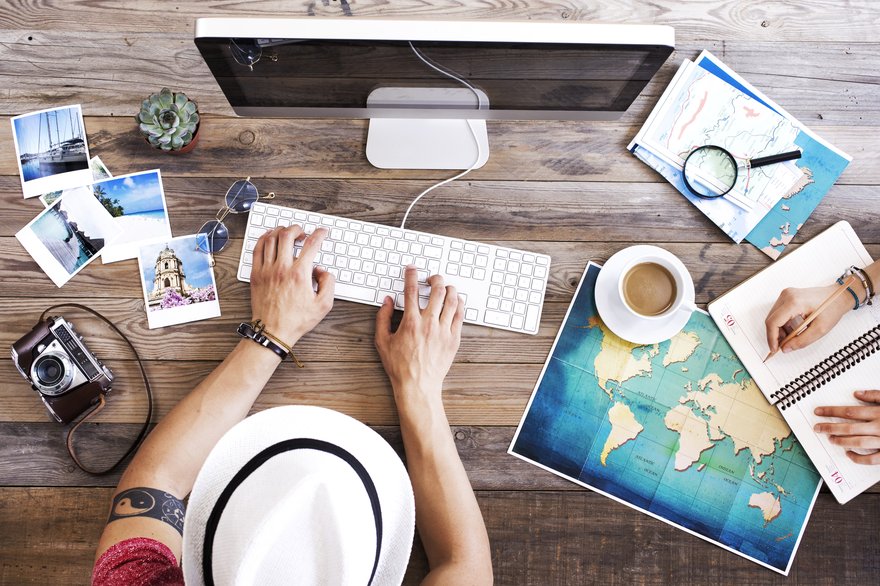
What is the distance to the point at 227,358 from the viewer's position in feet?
3.53

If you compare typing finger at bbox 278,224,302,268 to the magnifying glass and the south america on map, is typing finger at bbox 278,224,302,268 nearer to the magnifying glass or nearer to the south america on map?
the south america on map

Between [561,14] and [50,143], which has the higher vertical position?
[561,14]

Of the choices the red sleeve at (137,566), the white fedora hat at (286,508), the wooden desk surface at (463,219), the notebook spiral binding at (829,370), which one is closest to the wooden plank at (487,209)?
the wooden desk surface at (463,219)

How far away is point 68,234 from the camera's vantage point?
1.12 meters

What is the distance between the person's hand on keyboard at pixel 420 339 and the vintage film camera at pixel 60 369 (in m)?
0.55

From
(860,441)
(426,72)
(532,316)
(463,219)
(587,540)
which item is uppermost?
(426,72)

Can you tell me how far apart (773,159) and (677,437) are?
590 millimetres

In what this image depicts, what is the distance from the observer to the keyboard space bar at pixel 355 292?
Result: 42.8 inches

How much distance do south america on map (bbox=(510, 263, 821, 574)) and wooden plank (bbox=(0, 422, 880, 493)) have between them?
3 centimetres

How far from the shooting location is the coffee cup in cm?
104

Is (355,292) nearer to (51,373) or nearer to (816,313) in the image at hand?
(51,373)

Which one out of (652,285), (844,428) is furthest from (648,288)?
(844,428)

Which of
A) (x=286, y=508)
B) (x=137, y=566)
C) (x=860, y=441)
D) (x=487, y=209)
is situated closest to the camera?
(x=286, y=508)

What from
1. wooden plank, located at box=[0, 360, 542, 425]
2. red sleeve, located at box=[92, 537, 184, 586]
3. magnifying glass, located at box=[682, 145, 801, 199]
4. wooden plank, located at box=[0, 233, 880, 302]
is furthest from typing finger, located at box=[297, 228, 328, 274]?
magnifying glass, located at box=[682, 145, 801, 199]
